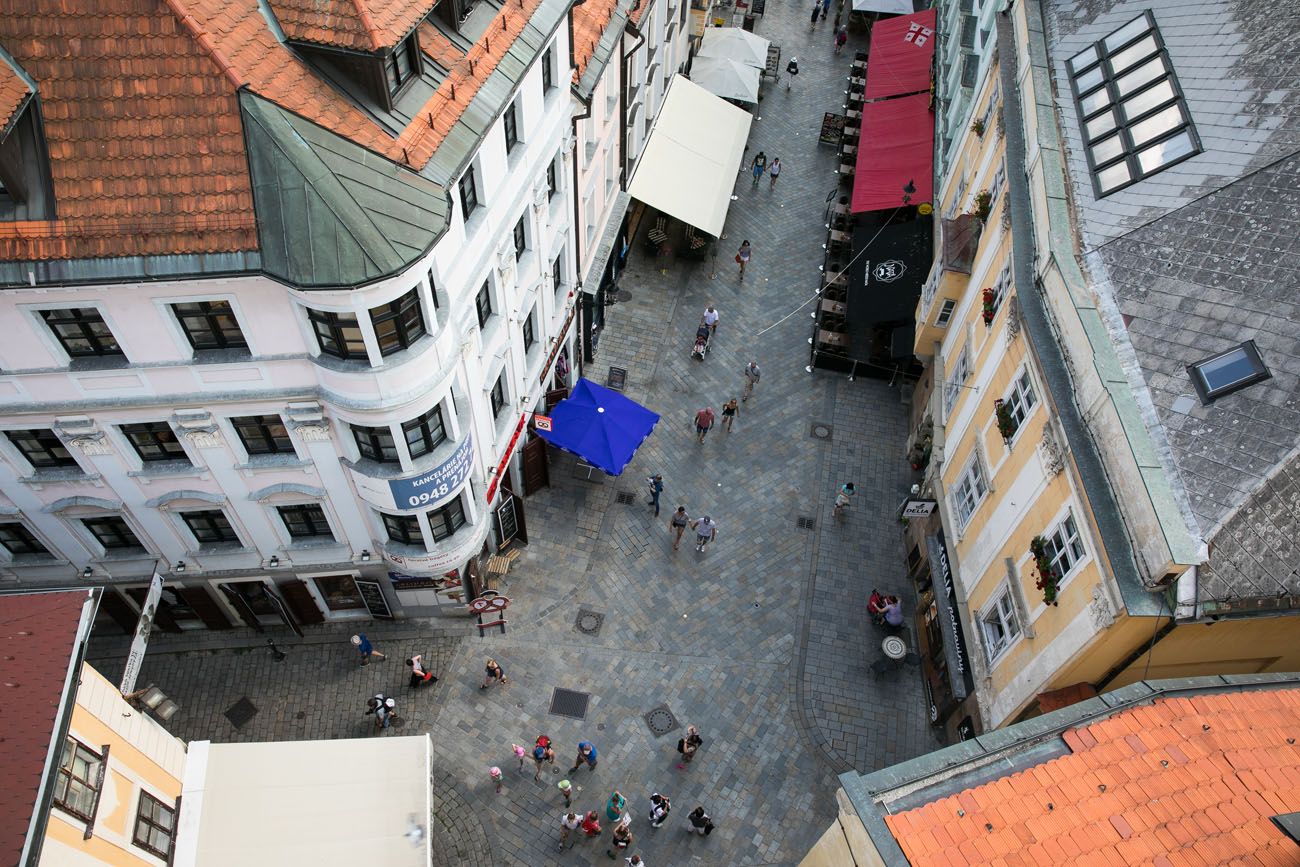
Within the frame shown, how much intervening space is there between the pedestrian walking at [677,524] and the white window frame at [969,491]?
27.1ft

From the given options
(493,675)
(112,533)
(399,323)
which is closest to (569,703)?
(493,675)

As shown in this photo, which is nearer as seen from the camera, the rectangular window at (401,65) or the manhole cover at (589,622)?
the rectangular window at (401,65)

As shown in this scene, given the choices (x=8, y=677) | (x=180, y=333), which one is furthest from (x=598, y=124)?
(x=8, y=677)

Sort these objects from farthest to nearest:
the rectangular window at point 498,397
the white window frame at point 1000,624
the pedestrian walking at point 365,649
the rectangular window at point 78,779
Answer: the rectangular window at point 498,397, the pedestrian walking at point 365,649, the white window frame at point 1000,624, the rectangular window at point 78,779

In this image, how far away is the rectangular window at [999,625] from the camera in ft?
66.6

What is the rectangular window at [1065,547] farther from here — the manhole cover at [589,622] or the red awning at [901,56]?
the red awning at [901,56]

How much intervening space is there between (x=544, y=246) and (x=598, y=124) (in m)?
6.87

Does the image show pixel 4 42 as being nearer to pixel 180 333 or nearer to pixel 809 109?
pixel 180 333

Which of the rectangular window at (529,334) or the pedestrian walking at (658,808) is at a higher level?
the rectangular window at (529,334)

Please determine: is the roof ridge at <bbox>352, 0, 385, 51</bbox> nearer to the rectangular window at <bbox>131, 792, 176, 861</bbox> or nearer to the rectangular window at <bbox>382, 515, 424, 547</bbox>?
the rectangular window at <bbox>382, 515, 424, 547</bbox>

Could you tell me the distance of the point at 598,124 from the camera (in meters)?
29.7

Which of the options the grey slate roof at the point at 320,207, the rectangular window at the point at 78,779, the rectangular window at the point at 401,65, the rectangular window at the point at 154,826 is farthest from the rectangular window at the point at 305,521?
the rectangular window at the point at 401,65

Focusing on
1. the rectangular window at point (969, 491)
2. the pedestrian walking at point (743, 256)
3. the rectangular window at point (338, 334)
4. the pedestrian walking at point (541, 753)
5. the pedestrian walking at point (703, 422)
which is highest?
the pedestrian walking at point (743, 256)

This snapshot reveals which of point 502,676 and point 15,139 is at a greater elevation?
point 15,139
